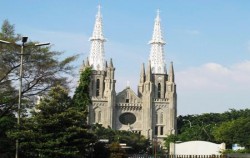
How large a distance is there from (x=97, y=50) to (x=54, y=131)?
6679 cm

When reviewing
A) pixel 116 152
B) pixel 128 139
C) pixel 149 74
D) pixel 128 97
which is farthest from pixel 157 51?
pixel 116 152

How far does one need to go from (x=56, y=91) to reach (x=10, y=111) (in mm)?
3828

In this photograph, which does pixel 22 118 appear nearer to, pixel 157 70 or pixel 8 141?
pixel 8 141

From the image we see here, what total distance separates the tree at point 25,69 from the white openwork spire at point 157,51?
217ft

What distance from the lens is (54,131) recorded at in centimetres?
2544

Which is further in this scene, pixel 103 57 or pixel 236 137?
pixel 103 57

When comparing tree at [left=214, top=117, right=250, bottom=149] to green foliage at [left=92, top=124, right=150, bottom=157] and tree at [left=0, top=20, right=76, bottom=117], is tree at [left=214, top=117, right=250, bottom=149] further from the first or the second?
tree at [left=0, top=20, right=76, bottom=117]

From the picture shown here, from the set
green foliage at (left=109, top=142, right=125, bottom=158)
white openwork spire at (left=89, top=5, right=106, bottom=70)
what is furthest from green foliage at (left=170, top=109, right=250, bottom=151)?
green foliage at (left=109, top=142, right=125, bottom=158)

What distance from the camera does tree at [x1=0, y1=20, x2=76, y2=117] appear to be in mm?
26828

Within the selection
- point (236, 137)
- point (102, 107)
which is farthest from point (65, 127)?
point (102, 107)

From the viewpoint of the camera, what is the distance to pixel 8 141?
25.9m

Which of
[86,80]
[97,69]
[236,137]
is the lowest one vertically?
[236,137]

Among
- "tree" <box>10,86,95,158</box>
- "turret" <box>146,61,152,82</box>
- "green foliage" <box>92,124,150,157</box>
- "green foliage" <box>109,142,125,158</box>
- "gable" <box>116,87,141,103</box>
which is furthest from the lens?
"turret" <box>146,61,152,82</box>

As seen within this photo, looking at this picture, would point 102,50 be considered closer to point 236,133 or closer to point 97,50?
point 97,50
